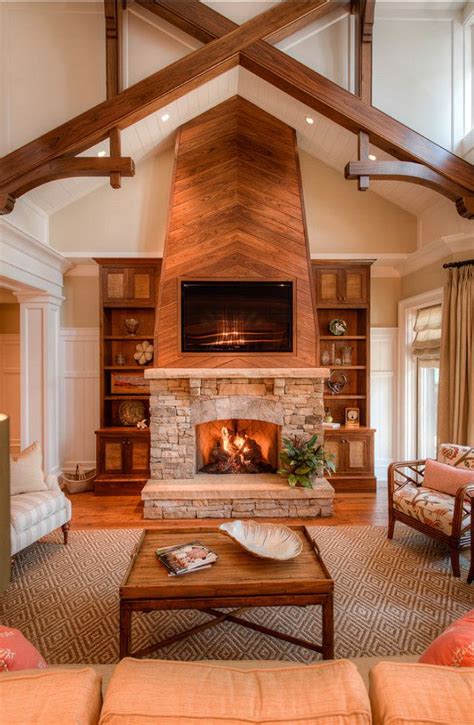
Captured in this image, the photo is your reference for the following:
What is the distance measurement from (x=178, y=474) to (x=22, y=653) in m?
3.16

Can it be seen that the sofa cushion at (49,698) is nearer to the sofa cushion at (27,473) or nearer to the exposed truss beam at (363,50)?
the sofa cushion at (27,473)

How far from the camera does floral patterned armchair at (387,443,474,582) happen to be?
2867mm

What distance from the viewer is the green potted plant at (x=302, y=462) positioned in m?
4.03

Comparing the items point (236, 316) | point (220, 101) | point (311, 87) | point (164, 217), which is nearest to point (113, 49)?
point (220, 101)

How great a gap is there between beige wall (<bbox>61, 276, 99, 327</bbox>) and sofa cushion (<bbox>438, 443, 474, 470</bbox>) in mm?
4291

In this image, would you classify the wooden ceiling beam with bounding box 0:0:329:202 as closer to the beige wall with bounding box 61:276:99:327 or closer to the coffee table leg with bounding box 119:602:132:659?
the beige wall with bounding box 61:276:99:327

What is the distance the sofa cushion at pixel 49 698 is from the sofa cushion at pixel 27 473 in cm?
270

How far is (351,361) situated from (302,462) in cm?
174

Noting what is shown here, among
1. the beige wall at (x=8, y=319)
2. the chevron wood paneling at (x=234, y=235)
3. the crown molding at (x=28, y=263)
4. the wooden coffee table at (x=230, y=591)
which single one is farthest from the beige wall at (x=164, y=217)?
the wooden coffee table at (x=230, y=591)

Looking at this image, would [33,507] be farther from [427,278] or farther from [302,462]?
[427,278]

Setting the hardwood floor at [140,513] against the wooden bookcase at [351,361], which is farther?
the wooden bookcase at [351,361]

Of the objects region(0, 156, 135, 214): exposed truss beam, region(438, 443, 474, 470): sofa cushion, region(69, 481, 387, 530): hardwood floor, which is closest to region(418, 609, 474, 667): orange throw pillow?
region(438, 443, 474, 470): sofa cushion

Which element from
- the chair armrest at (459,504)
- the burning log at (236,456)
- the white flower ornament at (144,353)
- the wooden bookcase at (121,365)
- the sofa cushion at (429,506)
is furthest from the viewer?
the white flower ornament at (144,353)

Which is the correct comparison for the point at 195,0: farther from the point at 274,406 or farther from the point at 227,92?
the point at 274,406
